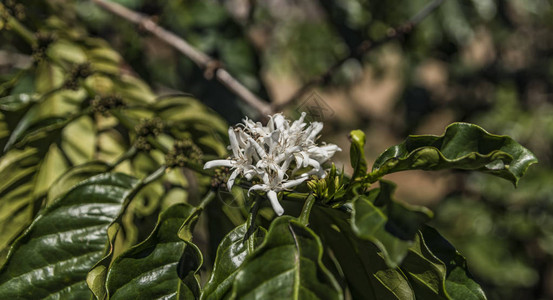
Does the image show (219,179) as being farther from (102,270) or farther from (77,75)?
(77,75)

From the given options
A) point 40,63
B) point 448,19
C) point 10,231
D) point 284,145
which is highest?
point 448,19

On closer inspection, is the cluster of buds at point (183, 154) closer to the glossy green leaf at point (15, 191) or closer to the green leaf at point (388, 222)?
the glossy green leaf at point (15, 191)

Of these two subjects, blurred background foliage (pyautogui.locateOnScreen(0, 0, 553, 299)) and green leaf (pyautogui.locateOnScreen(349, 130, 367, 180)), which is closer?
green leaf (pyautogui.locateOnScreen(349, 130, 367, 180))

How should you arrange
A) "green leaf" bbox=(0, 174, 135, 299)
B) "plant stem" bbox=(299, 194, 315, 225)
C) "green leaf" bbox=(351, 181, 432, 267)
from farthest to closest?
"green leaf" bbox=(0, 174, 135, 299), "plant stem" bbox=(299, 194, 315, 225), "green leaf" bbox=(351, 181, 432, 267)

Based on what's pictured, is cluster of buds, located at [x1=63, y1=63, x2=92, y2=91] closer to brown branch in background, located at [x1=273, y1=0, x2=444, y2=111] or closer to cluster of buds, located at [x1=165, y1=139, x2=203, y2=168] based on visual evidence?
cluster of buds, located at [x1=165, y1=139, x2=203, y2=168]

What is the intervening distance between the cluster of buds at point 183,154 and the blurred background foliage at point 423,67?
0.49 m

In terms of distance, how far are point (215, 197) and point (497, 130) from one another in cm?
190

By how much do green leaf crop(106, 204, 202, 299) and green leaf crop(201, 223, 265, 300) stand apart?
1.5 inches

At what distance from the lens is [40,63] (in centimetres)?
117

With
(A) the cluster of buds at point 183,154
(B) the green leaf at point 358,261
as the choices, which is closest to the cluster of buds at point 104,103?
(A) the cluster of buds at point 183,154

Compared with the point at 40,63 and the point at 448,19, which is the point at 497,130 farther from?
the point at 40,63

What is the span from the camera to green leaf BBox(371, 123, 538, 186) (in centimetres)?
65

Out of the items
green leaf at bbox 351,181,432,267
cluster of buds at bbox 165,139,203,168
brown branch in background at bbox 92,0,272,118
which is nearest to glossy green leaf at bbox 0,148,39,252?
cluster of buds at bbox 165,139,203,168

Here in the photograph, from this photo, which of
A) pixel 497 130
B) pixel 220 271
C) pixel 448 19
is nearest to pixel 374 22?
pixel 448 19
